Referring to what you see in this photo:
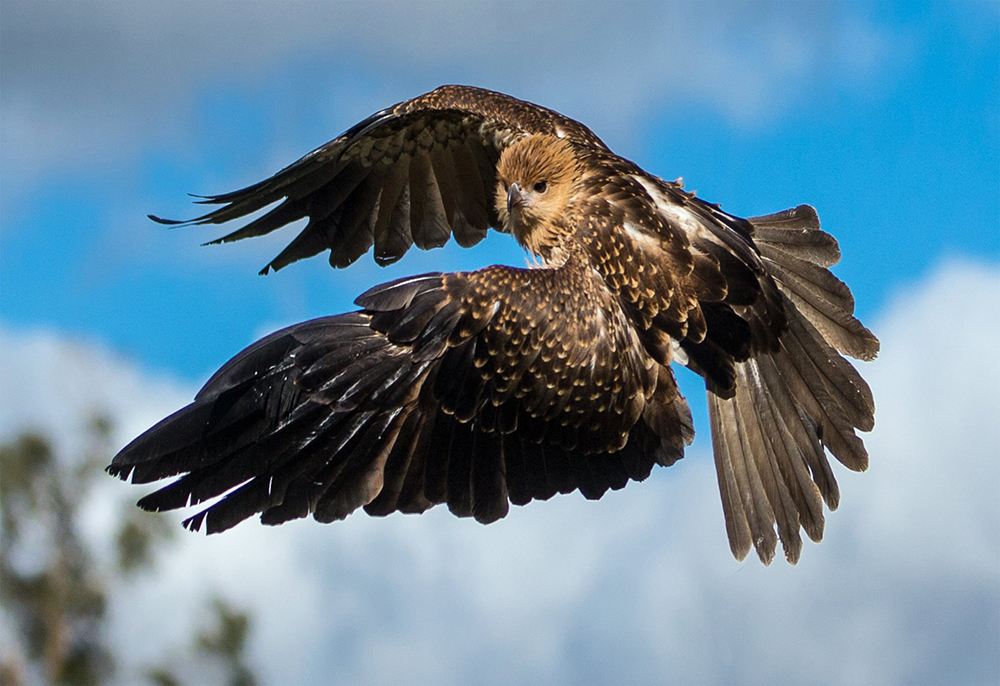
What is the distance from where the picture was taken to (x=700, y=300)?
727cm

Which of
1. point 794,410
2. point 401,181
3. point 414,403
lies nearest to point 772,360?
point 794,410

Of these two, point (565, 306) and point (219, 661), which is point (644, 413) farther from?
point (219, 661)

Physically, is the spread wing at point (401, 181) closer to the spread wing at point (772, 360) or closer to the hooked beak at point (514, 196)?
the hooked beak at point (514, 196)

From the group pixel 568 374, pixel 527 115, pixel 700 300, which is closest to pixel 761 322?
pixel 700 300

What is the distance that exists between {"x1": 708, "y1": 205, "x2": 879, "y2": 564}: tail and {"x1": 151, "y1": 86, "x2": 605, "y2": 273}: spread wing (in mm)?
1341

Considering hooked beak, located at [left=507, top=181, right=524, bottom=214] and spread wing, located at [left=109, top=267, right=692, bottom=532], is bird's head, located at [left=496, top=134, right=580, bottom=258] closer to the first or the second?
hooked beak, located at [left=507, top=181, right=524, bottom=214]

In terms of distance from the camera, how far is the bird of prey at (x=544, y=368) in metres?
6.83

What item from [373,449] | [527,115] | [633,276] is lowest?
[373,449]

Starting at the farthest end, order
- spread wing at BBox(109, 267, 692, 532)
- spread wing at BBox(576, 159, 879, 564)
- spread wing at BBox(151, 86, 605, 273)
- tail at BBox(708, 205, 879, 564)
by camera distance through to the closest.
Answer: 1. spread wing at BBox(151, 86, 605, 273)
2. tail at BBox(708, 205, 879, 564)
3. spread wing at BBox(576, 159, 879, 564)
4. spread wing at BBox(109, 267, 692, 532)

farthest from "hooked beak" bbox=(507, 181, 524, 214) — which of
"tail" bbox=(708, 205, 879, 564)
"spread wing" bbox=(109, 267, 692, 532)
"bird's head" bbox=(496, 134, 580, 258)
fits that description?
"tail" bbox=(708, 205, 879, 564)

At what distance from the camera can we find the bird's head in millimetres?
7625

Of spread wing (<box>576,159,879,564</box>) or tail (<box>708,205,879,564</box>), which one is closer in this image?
spread wing (<box>576,159,879,564</box>)

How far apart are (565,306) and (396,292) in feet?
2.66

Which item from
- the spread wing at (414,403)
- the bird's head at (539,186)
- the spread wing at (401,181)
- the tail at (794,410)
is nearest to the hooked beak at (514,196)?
the bird's head at (539,186)
